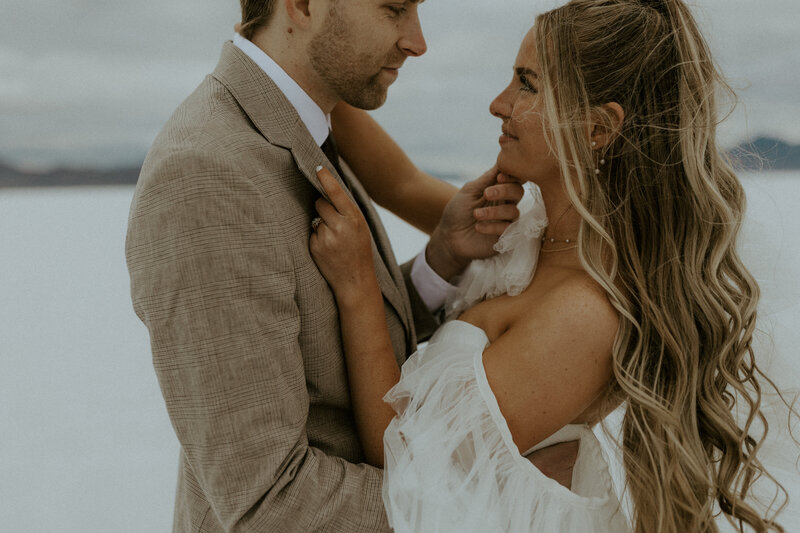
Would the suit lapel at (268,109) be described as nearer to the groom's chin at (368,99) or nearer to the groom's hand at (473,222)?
the groom's chin at (368,99)

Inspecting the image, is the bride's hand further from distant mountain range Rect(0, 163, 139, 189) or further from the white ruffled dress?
distant mountain range Rect(0, 163, 139, 189)

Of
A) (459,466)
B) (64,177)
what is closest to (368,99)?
(459,466)

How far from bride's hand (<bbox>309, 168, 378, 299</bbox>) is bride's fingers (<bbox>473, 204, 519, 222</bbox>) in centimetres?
36

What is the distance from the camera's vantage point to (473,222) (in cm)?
164

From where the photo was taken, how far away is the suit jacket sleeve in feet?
3.35

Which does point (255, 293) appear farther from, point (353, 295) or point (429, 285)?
point (429, 285)

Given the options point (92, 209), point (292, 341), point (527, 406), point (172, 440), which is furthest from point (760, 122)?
point (92, 209)

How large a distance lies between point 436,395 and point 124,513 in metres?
1.61

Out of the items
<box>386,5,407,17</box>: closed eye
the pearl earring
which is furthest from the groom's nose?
the pearl earring

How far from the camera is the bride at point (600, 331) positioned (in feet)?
3.92

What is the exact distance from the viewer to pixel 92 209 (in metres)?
2.88

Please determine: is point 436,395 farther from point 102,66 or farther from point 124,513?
point 102,66

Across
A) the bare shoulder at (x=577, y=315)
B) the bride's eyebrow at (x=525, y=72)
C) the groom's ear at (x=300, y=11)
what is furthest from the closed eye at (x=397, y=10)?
the bare shoulder at (x=577, y=315)

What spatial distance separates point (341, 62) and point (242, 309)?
56 centimetres
